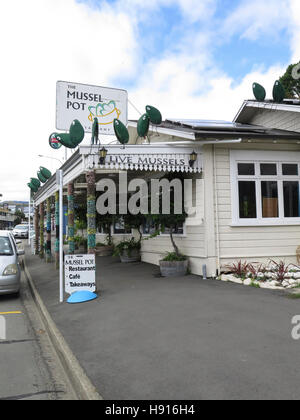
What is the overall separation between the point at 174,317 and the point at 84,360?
189 centimetres

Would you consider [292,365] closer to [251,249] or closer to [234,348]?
[234,348]

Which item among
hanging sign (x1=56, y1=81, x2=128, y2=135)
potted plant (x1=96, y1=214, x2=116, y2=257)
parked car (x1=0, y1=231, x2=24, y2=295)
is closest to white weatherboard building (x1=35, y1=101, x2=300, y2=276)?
hanging sign (x1=56, y1=81, x2=128, y2=135)

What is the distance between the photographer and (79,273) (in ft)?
24.9

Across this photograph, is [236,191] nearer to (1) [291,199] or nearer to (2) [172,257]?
(1) [291,199]

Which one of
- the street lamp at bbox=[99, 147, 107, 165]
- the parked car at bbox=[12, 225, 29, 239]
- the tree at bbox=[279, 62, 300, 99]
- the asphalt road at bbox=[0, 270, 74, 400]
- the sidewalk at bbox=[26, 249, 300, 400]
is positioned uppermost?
the tree at bbox=[279, 62, 300, 99]

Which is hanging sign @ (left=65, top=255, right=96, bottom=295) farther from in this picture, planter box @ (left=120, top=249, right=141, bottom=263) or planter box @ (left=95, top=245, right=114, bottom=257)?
planter box @ (left=95, top=245, right=114, bottom=257)

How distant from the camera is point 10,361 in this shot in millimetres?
4480

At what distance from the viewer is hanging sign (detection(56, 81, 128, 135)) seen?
10734mm

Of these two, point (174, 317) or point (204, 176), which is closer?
point (174, 317)

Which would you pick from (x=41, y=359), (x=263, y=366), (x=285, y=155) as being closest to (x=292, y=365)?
(x=263, y=366)

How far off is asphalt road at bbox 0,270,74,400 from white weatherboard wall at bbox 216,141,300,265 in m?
5.04

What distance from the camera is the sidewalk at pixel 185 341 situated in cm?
325

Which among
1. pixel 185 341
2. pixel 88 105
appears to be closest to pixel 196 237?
pixel 185 341

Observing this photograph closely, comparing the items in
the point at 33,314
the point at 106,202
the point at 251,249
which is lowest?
the point at 33,314
